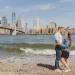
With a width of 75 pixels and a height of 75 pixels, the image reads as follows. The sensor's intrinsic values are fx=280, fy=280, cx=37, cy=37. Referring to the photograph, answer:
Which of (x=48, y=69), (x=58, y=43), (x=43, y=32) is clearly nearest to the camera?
(x=58, y=43)

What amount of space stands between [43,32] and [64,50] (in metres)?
152

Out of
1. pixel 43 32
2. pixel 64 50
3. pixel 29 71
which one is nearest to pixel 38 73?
pixel 29 71

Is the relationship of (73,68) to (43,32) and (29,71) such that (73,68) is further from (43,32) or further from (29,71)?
(43,32)

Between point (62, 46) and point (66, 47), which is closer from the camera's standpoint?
point (62, 46)

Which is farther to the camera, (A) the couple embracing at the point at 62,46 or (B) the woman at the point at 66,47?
(B) the woman at the point at 66,47

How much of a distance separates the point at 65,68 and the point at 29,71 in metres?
1.46

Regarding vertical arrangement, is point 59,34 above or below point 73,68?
above

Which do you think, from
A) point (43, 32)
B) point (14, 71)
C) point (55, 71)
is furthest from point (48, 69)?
point (43, 32)

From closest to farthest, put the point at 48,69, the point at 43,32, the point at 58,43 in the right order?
the point at 58,43 < the point at 48,69 < the point at 43,32

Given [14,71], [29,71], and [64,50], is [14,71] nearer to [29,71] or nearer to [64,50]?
[29,71]

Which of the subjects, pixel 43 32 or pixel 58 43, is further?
pixel 43 32

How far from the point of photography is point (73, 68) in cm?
1187

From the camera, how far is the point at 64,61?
11.3 meters

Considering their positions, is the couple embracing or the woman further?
the woman
